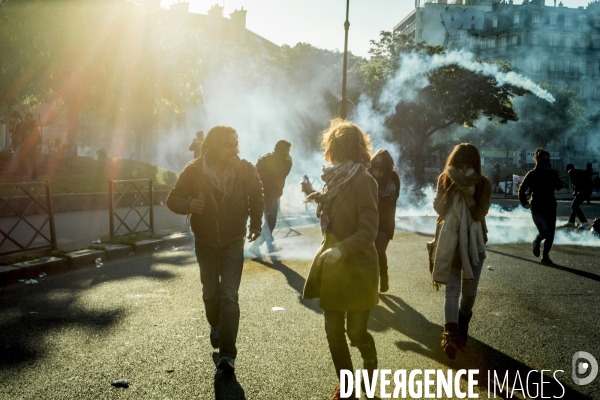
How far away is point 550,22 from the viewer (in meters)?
88.9

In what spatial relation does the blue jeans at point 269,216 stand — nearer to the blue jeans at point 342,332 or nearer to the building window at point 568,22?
the blue jeans at point 342,332

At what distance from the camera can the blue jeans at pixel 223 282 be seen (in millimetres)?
4578

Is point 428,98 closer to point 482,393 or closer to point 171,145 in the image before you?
point 171,145

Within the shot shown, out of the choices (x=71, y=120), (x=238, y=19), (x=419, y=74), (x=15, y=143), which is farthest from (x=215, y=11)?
(x=15, y=143)

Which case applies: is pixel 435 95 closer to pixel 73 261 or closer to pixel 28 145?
pixel 28 145

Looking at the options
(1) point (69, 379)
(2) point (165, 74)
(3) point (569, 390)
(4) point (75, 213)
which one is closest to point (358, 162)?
(3) point (569, 390)

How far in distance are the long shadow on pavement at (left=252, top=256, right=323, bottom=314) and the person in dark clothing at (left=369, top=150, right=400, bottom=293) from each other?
0.95m

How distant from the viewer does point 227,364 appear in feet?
14.4

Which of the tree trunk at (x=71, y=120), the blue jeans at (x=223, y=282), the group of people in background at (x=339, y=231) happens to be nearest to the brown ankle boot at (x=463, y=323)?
the group of people in background at (x=339, y=231)

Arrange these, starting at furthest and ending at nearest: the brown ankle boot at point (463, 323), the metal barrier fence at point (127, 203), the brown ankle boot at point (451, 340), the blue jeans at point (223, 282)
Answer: the metal barrier fence at point (127, 203)
the brown ankle boot at point (463, 323)
the brown ankle boot at point (451, 340)
the blue jeans at point (223, 282)

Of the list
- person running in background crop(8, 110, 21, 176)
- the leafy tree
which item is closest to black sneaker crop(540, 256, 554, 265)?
person running in background crop(8, 110, 21, 176)

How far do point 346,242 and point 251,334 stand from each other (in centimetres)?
217

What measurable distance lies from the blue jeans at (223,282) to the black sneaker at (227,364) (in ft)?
0.46

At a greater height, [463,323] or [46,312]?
[463,323]
